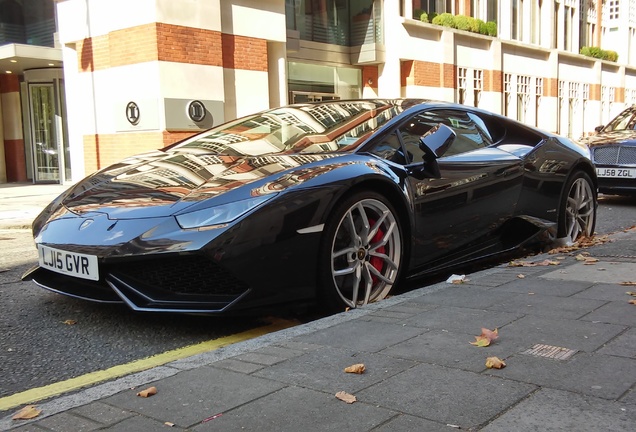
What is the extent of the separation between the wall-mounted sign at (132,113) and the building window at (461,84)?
12.2 metres

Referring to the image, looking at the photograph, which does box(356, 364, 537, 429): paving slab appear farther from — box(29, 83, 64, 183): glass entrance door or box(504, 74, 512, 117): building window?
box(504, 74, 512, 117): building window

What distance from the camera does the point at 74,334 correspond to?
3.62m

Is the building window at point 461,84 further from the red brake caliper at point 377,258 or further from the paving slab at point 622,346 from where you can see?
the paving slab at point 622,346

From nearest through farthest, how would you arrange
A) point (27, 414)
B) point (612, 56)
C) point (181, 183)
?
point (27, 414), point (181, 183), point (612, 56)

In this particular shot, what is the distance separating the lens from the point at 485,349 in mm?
2807

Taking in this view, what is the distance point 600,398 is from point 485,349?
0.63m

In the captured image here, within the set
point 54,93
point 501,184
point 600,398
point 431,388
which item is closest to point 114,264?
point 431,388

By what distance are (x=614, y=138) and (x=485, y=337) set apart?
8.58 metres

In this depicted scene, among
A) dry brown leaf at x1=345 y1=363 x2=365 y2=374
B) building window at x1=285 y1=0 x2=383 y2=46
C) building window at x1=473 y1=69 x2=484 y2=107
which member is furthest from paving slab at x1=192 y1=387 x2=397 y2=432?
building window at x1=473 y1=69 x2=484 y2=107

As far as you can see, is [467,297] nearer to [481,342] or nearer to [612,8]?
[481,342]

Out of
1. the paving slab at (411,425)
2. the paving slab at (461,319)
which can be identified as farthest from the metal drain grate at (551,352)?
the paving slab at (411,425)

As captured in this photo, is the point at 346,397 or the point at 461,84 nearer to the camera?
the point at 346,397

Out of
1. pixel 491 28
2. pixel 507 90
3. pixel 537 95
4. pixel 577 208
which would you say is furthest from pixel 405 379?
pixel 537 95

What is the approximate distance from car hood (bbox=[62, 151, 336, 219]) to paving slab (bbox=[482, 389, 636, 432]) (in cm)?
177
